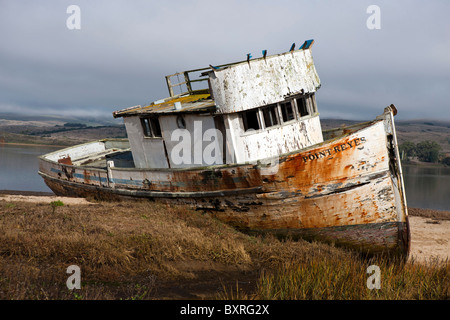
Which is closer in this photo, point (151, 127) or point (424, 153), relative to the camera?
point (151, 127)

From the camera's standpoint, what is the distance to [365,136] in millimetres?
8469

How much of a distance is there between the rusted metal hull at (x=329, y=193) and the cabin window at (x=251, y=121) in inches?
50.4

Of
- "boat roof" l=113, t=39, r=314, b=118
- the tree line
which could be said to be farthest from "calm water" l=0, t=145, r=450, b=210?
"boat roof" l=113, t=39, r=314, b=118

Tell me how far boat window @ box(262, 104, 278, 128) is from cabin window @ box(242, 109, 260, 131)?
0.89 ft

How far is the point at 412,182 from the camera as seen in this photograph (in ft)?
103

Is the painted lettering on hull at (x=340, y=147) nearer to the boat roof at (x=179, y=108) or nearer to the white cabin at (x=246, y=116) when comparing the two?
the white cabin at (x=246, y=116)

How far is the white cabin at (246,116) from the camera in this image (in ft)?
31.5

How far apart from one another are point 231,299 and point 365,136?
501 centimetres

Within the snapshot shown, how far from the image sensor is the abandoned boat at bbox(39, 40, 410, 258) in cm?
855

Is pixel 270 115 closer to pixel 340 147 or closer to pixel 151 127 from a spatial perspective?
pixel 340 147

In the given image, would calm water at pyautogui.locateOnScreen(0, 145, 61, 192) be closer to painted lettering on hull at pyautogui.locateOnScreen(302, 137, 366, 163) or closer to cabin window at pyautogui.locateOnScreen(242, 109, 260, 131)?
cabin window at pyautogui.locateOnScreen(242, 109, 260, 131)

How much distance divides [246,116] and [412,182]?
26.6m

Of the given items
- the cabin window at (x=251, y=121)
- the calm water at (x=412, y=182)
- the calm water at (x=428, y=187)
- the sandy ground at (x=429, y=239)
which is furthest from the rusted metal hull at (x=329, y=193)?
the calm water at (x=412, y=182)

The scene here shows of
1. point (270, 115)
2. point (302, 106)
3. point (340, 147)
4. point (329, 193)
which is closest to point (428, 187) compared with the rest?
point (302, 106)
